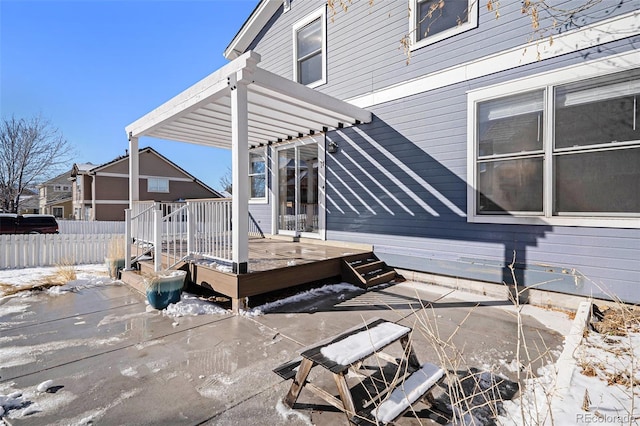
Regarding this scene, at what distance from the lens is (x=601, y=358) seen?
246 cm

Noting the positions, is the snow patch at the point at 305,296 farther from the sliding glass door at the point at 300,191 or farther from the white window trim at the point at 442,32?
the white window trim at the point at 442,32

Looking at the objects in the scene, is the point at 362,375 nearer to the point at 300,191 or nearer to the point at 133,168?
the point at 300,191

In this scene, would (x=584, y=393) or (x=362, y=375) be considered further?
(x=362, y=375)

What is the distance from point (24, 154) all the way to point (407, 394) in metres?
22.1

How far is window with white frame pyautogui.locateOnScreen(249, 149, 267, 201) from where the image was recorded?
327 inches

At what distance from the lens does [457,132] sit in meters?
4.85

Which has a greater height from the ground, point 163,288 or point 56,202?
point 56,202

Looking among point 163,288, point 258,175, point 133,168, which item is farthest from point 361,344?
point 258,175

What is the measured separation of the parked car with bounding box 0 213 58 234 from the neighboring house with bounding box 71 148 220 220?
6.86m

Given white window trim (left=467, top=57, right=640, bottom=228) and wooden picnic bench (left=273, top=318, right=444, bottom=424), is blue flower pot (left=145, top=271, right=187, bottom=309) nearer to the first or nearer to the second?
wooden picnic bench (left=273, top=318, right=444, bottom=424)

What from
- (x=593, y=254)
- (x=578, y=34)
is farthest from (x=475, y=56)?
(x=593, y=254)

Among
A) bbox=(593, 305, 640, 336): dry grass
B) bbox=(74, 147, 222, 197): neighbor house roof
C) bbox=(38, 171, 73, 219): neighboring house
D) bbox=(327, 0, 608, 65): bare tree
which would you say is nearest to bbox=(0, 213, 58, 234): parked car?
bbox=(74, 147, 222, 197): neighbor house roof

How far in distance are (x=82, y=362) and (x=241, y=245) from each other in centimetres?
188

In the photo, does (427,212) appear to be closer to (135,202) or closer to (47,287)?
(135,202)
